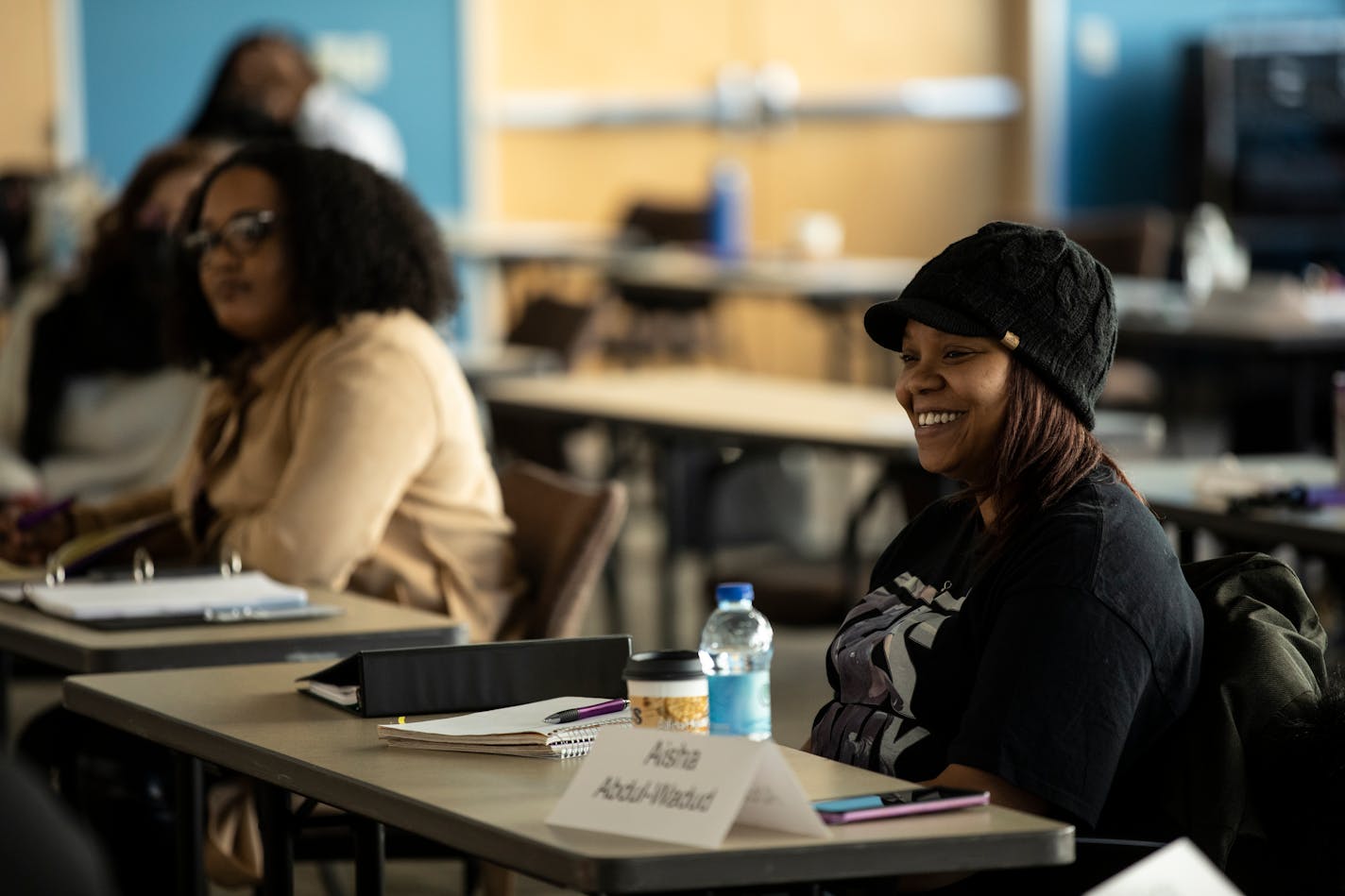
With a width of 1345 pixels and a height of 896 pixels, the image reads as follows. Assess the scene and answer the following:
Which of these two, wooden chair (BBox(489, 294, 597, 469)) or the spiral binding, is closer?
the spiral binding

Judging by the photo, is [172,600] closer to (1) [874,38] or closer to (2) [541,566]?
(2) [541,566]

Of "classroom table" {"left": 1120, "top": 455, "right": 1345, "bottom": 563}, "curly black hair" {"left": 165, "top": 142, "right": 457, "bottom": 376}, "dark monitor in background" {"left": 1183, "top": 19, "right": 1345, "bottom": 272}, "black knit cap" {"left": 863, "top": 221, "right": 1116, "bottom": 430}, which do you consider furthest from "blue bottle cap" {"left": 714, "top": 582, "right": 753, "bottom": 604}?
"dark monitor in background" {"left": 1183, "top": 19, "right": 1345, "bottom": 272}

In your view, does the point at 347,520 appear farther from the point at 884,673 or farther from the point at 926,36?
the point at 926,36

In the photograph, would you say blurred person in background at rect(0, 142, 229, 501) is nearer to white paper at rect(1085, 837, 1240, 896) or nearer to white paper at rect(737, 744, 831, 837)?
white paper at rect(737, 744, 831, 837)

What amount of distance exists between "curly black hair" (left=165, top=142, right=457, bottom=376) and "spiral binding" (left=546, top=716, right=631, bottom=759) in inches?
52.3

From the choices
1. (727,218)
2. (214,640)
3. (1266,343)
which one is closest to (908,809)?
(214,640)

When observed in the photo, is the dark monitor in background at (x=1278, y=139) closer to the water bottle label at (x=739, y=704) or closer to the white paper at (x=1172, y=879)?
the water bottle label at (x=739, y=704)

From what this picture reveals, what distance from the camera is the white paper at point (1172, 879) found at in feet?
5.01

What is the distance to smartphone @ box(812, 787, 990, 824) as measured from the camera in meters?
1.66

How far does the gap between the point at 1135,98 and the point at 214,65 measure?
16.7ft

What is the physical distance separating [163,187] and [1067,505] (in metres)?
2.87

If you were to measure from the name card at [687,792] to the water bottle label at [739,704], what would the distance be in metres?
0.34

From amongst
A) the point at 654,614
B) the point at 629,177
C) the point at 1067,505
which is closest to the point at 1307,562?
the point at 654,614

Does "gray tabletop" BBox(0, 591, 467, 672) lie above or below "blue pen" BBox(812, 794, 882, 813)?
below
